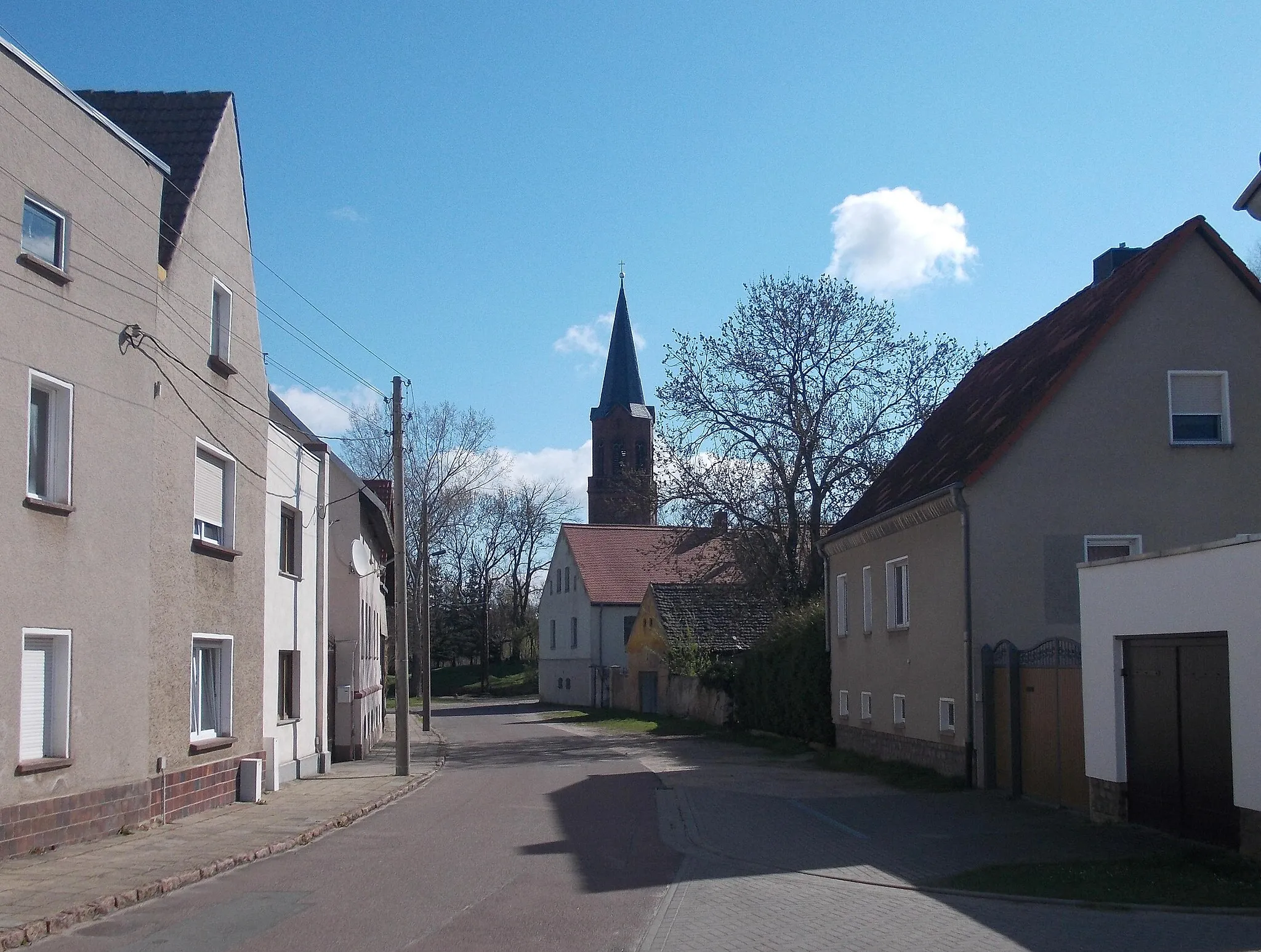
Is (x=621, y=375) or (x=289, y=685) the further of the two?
→ (x=621, y=375)

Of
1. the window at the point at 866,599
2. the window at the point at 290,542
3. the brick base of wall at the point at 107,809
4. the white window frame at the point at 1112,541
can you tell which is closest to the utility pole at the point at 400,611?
the window at the point at 290,542

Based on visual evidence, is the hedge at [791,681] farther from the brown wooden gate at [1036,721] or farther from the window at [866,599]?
the brown wooden gate at [1036,721]

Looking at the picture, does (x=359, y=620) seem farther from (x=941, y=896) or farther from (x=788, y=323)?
(x=941, y=896)

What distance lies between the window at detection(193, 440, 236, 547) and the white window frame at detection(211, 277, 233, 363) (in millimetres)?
1393

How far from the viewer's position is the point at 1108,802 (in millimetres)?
14109

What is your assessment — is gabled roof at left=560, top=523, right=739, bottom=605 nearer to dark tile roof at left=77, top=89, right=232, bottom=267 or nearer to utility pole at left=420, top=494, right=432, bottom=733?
utility pole at left=420, top=494, right=432, bottom=733

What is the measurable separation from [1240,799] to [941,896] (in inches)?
119

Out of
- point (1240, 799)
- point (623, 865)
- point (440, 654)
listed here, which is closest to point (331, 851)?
point (623, 865)

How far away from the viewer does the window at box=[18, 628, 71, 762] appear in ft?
40.4

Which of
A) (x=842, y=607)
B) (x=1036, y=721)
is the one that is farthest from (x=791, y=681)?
(x=1036, y=721)

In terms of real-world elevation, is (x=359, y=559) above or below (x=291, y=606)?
above

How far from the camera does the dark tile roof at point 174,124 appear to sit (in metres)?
16.7

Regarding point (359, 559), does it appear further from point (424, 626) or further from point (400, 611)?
point (424, 626)

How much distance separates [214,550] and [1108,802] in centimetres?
1161
